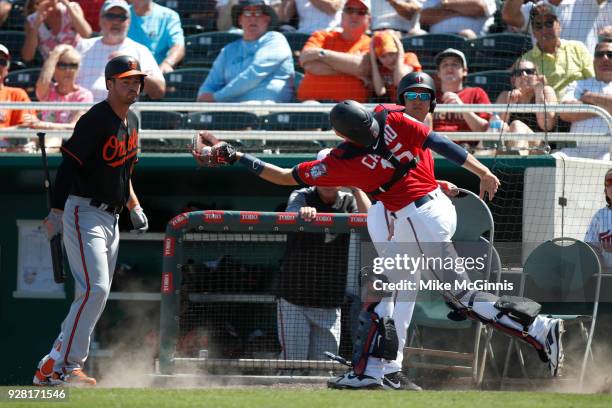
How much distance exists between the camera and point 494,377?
7207 millimetres

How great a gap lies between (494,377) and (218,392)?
2.46 meters

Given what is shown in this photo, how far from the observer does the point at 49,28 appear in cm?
1047

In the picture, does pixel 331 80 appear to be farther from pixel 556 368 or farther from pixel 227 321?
pixel 556 368

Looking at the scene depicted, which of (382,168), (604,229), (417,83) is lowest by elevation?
(604,229)

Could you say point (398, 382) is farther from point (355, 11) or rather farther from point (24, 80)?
point (24, 80)

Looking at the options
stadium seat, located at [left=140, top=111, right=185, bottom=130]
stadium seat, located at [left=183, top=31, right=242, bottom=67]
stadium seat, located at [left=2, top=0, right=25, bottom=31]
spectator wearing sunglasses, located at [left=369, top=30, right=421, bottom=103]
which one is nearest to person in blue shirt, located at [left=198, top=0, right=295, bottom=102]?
stadium seat, located at [left=140, top=111, right=185, bottom=130]

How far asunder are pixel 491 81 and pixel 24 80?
4.51m

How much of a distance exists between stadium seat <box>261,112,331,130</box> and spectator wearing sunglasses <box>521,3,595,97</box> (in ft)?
6.37

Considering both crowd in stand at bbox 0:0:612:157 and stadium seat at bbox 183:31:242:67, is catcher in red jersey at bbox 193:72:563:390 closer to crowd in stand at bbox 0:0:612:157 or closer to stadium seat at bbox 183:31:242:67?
crowd in stand at bbox 0:0:612:157

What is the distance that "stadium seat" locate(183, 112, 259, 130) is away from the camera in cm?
891

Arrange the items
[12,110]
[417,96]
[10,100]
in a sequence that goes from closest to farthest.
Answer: [417,96]
[12,110]
[10,100]

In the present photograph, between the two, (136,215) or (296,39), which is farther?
(296,39)

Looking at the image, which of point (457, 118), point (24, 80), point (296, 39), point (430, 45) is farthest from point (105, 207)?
point (430, 45)

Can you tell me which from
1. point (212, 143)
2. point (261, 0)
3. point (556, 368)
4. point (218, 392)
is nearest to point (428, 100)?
point (212, 143)
